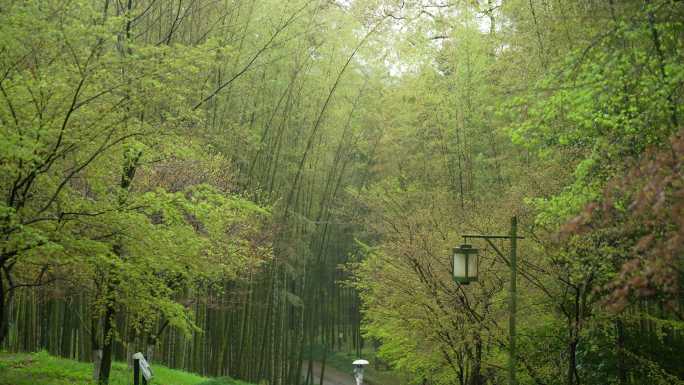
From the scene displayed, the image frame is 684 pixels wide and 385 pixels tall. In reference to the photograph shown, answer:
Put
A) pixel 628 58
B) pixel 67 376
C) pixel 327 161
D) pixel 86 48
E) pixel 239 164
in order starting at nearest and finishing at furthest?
pixel 628 58, pixel 86 48, pixel 67 376, pixel 239 164, pixel 327 161

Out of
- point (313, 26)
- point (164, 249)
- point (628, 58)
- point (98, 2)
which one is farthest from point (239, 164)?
point (628, 58)

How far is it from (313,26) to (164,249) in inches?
337

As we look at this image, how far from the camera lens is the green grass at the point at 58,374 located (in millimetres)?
9641

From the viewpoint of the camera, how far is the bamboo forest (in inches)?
249

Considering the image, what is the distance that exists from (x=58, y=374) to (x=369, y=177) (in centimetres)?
1523

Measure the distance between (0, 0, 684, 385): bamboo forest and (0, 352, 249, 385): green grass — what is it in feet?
0.26

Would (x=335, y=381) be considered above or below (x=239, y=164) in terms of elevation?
below

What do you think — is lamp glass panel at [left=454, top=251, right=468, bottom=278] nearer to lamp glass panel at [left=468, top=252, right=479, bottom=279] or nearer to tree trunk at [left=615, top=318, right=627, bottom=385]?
lamp glass panel at [left=468, top=252, right=479, bottom=279]

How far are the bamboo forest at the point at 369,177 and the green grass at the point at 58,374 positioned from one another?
80 mm

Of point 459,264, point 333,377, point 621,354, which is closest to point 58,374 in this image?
point 459,264

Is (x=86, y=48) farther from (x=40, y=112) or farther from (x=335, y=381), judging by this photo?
(x=335, y=381)

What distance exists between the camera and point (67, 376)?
10.6 metres

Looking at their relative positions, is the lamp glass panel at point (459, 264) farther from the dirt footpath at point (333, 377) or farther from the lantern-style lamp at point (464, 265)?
the dirt footpath at point (333, 377)

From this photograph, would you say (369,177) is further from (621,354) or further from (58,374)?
(58,374)
